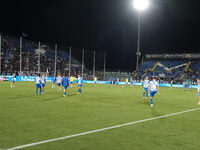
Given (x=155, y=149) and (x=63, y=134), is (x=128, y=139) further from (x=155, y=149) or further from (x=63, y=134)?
(x=63, y=134)

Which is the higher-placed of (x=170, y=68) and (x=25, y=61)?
(x=25, y=61)

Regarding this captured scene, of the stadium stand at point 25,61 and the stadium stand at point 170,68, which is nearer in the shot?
the stadium stand at point 25,61

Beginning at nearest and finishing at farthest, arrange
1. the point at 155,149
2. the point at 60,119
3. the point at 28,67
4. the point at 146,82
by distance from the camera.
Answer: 1. the point at 155,149
2. the point at 60,119
3. the point at 146,82
4. the point at 28,67

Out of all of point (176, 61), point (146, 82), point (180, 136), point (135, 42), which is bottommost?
point (180, 136)

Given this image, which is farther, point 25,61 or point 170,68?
point 170,68

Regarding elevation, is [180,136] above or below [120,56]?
below

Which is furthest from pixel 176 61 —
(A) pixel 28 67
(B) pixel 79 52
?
(A) pixel 28 67

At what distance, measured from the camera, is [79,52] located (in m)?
74.4

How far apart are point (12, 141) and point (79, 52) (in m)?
69.4

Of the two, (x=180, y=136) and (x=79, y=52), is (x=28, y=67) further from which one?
(x=180, y=136)

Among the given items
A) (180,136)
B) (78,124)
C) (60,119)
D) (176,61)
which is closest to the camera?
(180,136)

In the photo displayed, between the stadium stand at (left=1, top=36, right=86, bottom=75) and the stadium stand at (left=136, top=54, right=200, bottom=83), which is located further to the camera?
the stadium stand at (left=136, top=54, right=200, bottom=83)

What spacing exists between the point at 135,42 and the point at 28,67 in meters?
37.9

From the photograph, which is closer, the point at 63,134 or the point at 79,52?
the point at 63,134
